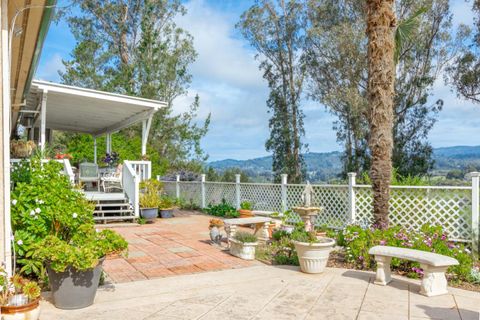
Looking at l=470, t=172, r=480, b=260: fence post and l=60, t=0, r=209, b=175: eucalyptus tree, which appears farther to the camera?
l=60, t=0, r=209, b=175: eucalyptus tree

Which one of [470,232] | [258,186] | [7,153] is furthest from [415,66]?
[7,153]

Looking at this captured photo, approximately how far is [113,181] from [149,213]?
1843mm

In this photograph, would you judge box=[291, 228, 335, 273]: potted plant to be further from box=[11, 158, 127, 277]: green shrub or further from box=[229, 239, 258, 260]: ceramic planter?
box=[11, 158, 127, 277]: green shrub

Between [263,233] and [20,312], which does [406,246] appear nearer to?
[263,233]

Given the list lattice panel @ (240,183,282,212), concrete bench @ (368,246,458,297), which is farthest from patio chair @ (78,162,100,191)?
concrete bench @ (368,246,458,297)

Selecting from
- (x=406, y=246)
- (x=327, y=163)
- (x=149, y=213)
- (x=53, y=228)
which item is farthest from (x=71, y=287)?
(x=327, y=163)

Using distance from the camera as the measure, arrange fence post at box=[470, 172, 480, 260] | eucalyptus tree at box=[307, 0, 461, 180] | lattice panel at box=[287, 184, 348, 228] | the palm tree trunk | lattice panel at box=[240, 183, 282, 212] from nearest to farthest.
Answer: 1. the palm tree trunk
2. fence post at box=[470, 172, 480, 260]
3. lattice panel at box=[287, 184, 348, 228]
4. lattice panel at box=[240, 183, 282, 212]
5. eucalyptus tree at box=[307, 0, 461, 180]

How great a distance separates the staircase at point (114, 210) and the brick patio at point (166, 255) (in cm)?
65

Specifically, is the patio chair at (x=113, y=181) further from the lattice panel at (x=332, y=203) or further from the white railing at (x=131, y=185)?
the lattice panel at (x=332, y=203)

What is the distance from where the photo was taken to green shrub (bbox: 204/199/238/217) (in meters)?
11.4

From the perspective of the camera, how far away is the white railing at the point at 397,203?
6.95 m

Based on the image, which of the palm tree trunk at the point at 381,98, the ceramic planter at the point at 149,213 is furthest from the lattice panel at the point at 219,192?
the palm tree trunk at the point at 381,98

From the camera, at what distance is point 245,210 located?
33.8ft

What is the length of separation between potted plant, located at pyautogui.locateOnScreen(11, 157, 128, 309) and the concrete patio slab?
0.80 ft
